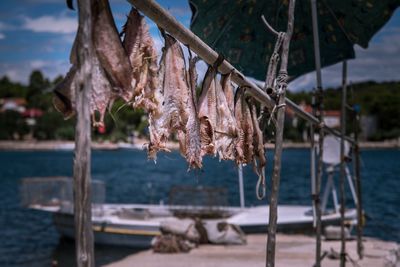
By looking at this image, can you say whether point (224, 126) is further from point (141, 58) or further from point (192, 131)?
point (141, 58)

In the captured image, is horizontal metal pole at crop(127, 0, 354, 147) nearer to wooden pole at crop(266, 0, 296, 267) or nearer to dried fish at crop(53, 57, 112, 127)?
wooden pole at crop(266, 0, 296, 267)

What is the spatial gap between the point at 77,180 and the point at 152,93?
1170 mm

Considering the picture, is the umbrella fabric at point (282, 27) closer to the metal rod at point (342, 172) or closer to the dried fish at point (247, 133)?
the metal rod at point (342, 172)

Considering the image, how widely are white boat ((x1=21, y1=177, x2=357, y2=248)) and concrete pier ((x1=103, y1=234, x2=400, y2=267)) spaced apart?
30.8 inches

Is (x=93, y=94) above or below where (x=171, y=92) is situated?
below

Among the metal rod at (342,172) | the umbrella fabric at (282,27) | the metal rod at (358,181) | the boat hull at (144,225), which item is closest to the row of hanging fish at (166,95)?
the umbrella fabric at (282,27)

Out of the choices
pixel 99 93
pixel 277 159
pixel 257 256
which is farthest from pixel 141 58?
pixel 257 256

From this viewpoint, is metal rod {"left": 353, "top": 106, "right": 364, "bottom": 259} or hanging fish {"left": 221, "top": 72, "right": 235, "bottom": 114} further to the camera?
metal rod {"left": 353, "top": 106, "right": 364, "bottom": 259}

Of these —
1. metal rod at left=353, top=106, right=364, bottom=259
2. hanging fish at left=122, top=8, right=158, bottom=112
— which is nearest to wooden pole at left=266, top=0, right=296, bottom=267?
hanging fish at left=122, top=8, right=158, bottom=112

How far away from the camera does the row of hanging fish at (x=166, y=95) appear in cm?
267

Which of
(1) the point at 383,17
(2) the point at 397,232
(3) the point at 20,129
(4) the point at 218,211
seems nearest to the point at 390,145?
(3) the point at 20,129

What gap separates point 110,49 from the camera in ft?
8.91

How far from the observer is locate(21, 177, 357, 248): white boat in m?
15.9

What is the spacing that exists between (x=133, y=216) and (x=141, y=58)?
1400 centimetres
